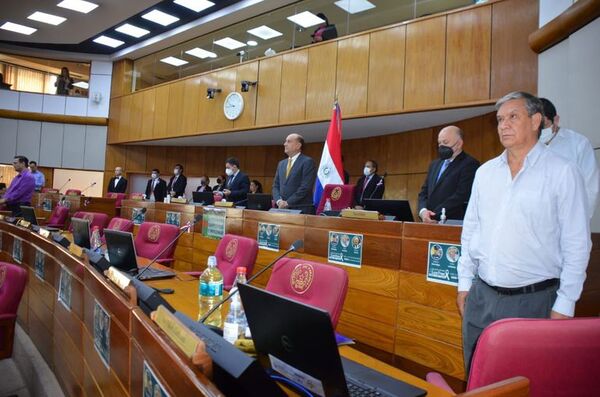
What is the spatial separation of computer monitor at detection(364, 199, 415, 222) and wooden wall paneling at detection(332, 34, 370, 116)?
123 inches

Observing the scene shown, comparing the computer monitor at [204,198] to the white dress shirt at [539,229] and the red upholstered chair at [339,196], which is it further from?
the white dress shirt at [539,229]

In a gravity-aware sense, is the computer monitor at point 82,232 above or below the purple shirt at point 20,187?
below

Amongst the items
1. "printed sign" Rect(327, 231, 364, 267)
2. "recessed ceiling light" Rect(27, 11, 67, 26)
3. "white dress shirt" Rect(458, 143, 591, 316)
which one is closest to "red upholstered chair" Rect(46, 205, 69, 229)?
"recessed ceiling light" Rect(27, 11, 67, 26)

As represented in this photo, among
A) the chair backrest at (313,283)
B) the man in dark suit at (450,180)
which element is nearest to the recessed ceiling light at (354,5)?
the man in dark suit at (450,180)

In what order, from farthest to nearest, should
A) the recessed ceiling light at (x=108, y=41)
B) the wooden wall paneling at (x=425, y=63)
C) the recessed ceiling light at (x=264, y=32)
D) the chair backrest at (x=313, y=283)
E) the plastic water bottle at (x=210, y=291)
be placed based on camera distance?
the recessed ceiling light at (x=108, y=41), the recessed ceiling light at (x=264, y=32), the wooden wall paneling at (x=425, y=63), the plastic water bottle at (x=210, y=291), the chair backrest at (x=313, y=283)

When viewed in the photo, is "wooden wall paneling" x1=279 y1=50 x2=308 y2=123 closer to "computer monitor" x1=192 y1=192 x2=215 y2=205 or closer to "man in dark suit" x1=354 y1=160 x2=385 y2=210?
"man in dark suit" x1=354 y1=160 x2=385 y2=210

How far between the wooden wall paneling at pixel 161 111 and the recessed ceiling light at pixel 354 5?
4585 millimetres

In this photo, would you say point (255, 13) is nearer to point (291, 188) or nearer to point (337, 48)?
point (337, 48)

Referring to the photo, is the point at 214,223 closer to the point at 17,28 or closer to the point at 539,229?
the point at 539,229

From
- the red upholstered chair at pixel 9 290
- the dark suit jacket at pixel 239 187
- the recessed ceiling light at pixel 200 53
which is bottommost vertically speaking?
the red upholstered chair at pixel 9 290

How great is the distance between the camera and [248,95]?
739cm

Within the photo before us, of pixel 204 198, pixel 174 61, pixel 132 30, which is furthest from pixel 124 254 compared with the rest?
pixel 132 30

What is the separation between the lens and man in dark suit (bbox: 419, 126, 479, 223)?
273 centimetres

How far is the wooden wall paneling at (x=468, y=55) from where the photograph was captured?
4703mm
